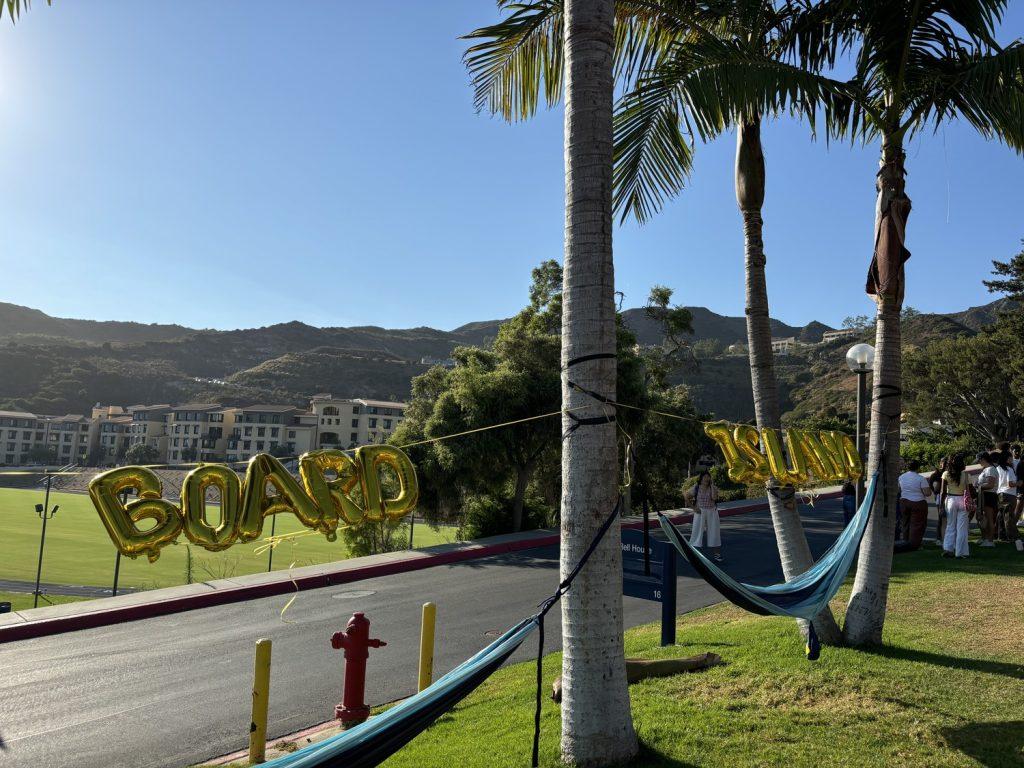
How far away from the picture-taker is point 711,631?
814cm

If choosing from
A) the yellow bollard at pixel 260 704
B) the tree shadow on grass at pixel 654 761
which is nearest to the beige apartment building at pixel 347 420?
the yellow bollard at pixel 260 704

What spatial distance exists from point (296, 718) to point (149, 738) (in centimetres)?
120

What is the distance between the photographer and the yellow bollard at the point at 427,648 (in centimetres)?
638

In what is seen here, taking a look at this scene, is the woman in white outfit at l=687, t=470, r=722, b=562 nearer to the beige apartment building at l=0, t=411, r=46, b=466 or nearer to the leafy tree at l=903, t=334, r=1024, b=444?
the leafy tree at l=903, t=334, r=1024, b=444

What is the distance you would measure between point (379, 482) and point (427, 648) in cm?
250

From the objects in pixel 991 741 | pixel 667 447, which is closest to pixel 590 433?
pixel 991 741

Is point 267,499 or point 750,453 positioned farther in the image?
point 750,453

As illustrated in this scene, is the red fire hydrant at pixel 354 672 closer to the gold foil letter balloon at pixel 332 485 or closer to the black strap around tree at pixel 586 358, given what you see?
the gold foil letter balloon at pixel 332 485

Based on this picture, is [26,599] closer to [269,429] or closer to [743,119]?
[743,119]

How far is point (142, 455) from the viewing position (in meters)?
109

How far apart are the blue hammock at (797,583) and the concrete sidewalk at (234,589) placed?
2.69 meters

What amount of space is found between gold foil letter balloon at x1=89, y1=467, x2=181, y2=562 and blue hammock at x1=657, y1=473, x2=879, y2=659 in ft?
10.1

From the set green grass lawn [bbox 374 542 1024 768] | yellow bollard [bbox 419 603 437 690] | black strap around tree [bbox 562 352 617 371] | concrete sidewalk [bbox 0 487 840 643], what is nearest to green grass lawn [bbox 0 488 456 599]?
concrete sidewalk [bbox 0 487 840 643]

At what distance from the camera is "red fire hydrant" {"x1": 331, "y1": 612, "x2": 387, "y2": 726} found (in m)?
5.85
